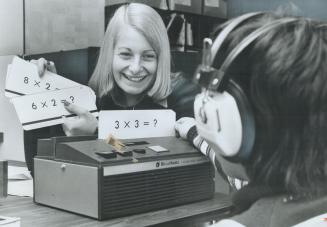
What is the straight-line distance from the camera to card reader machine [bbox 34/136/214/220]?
172 cm

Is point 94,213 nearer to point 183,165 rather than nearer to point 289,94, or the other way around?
point 183,165

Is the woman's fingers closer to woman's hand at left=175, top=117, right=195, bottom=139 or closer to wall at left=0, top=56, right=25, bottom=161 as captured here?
wall at left=0, top=56, right=25, bottom=161

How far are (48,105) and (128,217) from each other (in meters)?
0.64

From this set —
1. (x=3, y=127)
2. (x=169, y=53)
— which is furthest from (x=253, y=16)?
(x=3, y=127)

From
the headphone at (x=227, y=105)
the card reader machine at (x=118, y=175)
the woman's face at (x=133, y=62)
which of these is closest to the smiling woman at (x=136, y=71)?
the woman's face at (x=133, y=62)

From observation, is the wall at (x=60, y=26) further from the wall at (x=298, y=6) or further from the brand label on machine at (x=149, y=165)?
the wall at (x=298, y=6)

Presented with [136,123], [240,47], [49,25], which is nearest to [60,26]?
[49,25]

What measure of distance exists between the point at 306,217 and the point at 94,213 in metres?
0.75

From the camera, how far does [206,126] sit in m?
1.42

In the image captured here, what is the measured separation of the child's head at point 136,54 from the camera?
1.89 meters

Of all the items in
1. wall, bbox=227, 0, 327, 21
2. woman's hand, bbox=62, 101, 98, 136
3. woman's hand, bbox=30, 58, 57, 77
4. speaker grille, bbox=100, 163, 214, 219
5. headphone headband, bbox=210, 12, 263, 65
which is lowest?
speaker grille, bbox=100, 163, 214, 219

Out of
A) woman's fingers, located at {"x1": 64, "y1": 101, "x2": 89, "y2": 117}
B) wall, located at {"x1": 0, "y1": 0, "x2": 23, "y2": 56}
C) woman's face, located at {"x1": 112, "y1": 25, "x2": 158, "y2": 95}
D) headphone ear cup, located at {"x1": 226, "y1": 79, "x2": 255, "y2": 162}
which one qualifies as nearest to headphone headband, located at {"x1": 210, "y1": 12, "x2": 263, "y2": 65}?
headphone ear cup, located at {"x1": 226, "y1": 79, "x2": 255, "y2": 162}

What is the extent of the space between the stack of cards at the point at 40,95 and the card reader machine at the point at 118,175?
0.50 feet

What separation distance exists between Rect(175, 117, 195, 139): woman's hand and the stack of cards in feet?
1.19
